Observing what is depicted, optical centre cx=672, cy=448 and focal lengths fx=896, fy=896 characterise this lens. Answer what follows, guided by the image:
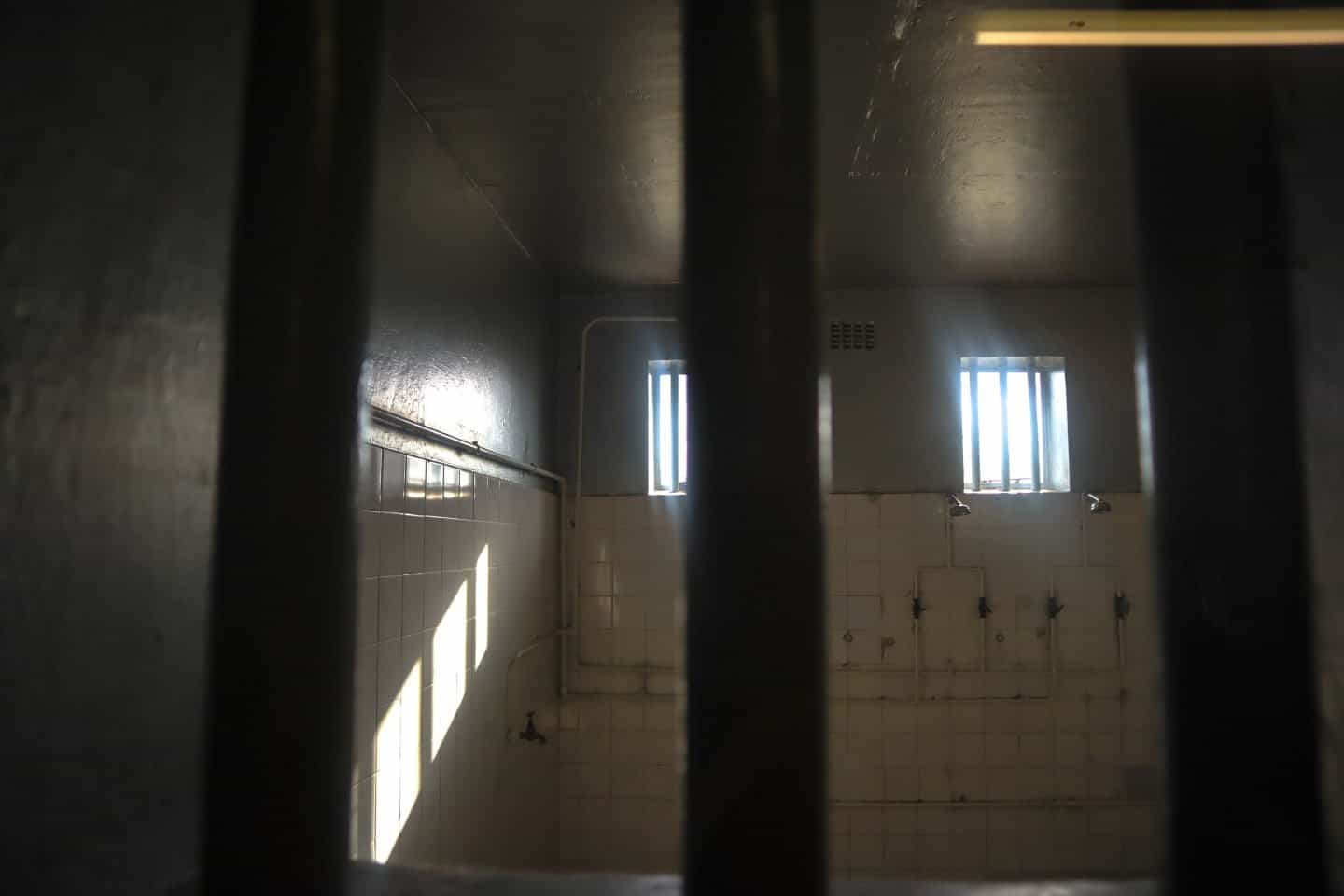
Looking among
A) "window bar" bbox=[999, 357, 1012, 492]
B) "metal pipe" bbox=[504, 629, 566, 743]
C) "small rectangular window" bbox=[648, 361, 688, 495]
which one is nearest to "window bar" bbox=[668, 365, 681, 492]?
"small rectangular window" bbox=[648, 361, 688, 495]

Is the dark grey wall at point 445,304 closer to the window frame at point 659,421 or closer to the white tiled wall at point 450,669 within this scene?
the white tiled wall at point 450,669

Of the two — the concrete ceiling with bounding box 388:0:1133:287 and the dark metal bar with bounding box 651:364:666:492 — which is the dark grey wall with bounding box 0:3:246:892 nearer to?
the concrete ceiling with bounding box 388:0:1133:287

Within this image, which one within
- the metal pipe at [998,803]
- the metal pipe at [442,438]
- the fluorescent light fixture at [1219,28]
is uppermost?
the fluorescent light fixture at [1219,28]

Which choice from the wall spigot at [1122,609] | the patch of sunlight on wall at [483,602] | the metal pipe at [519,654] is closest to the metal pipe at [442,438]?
the patch of sunlight on wall at [483,602]

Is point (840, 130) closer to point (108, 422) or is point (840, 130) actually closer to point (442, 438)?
point (442, 438)

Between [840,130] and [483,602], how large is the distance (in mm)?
1930

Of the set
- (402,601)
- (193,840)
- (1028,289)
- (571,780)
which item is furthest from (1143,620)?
(193,840)

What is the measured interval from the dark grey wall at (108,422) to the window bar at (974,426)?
148 inches

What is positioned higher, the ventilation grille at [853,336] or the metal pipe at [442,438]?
the ventilation grille at [853,336]

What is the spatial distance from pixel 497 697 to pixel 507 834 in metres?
0.51

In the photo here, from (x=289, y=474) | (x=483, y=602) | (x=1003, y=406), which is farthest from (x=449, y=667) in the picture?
(x=1003, y=406)

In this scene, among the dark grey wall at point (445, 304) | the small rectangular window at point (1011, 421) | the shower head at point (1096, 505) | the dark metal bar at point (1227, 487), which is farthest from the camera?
the small rectangular window at point (1011, 421)

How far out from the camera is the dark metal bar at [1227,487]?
64 centimetres

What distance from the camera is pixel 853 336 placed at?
172 inches
